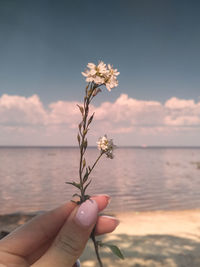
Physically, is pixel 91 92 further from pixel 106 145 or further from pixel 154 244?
pixel 154 244

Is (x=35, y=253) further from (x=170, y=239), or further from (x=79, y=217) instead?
(x=170, y=239)

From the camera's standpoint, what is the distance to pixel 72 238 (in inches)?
88.4

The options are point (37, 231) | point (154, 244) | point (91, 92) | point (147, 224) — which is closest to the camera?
point (91, 92)

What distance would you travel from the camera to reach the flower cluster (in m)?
1.87

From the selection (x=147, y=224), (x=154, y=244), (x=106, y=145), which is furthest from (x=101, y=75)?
(x=147, y=224)

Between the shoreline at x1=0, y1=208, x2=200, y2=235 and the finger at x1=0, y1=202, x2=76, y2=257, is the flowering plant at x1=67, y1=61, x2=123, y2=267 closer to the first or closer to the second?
the finger at x1=0, y1=202, x2=76, y2=257

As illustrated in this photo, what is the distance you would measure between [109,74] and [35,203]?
18987 millimetres

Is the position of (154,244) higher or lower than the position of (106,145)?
lower

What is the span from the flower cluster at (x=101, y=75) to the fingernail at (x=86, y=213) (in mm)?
999

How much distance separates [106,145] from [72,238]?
3.09ft

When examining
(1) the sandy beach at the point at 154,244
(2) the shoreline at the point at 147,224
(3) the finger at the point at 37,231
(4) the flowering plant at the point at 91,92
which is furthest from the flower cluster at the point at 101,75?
(2) the shoreline at the point at 147,224

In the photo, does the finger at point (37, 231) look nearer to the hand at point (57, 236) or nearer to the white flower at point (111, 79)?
the hand at point (57, 236)

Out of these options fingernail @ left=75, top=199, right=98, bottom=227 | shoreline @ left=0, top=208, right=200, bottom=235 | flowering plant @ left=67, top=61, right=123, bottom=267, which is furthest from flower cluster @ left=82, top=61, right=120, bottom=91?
shoreline @ left=0, top=208, right=200, bottom=235

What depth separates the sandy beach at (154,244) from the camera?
7.11 metres
